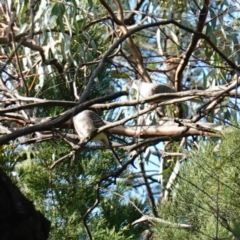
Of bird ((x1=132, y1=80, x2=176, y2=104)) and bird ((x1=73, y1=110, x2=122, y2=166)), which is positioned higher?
bird ((x1=132, y1=80, x2=176, y2=104))

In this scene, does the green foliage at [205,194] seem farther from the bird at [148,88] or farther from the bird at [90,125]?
the bird at [148,88]

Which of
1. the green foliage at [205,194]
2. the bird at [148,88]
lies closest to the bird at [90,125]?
the bird at [148,88]

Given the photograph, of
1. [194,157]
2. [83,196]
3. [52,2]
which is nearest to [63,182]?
[83,196]

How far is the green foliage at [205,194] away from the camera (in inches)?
84.0

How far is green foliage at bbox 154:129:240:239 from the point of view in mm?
2133

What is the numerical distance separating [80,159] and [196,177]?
1.30 metres

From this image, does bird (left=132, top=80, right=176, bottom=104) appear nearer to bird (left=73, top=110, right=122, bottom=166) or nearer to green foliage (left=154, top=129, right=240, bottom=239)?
bird (left=73, top=110, right=122, bottom=166)

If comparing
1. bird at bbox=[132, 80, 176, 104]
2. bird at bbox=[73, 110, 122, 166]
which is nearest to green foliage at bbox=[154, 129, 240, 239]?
bird at bbox=[73, 110, 122, 166]

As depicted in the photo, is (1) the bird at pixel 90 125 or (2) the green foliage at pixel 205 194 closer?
(2) the green foliage at pixel 205 194

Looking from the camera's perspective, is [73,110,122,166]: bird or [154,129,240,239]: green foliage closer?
[154,129,240,239]: green foliage

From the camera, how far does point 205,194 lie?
2.13m

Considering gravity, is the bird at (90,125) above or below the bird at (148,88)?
below

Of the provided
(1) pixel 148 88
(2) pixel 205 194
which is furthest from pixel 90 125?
(2) pixel 205 194

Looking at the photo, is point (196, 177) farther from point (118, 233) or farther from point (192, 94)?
point (118, 233)
